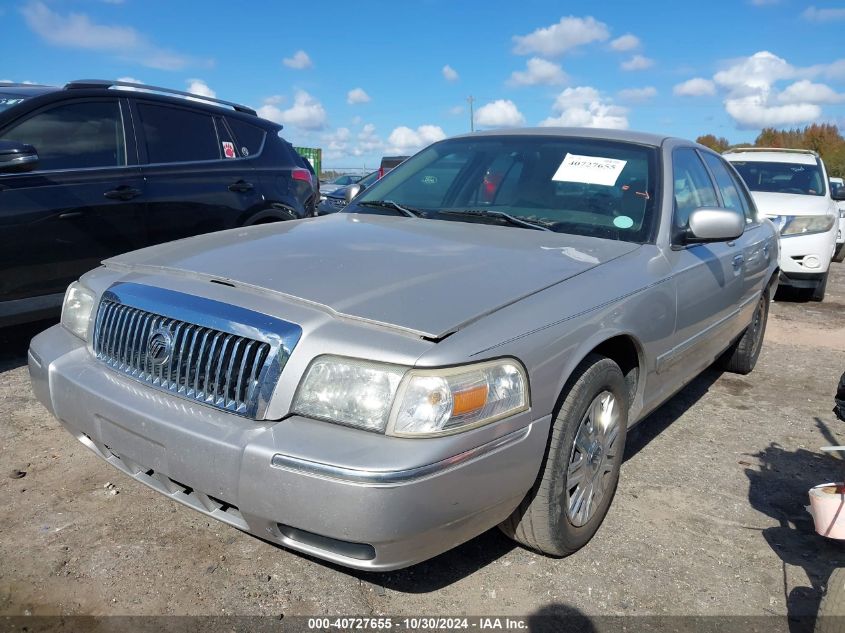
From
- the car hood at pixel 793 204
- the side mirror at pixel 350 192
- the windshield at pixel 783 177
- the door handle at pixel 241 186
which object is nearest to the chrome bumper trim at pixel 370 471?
the side mirror at pixel 350 192

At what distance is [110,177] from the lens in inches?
183

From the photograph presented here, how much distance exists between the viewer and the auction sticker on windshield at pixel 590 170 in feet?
11.1

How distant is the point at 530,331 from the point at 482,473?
469mm

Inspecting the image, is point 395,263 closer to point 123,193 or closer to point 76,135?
point 123,193

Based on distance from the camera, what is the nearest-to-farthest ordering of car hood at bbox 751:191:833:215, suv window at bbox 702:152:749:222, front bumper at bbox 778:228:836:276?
suv window at bbox 702:152:749:222 < front bumper at bbox 778:228:836:276 < car hood at bbox 751:191:833:215

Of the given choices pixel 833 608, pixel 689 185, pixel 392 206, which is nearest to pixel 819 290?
pixel 689 185

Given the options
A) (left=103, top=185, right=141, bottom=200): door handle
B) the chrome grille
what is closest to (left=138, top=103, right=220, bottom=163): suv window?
(left=103, top=185, right=141, bottom=200): door handle

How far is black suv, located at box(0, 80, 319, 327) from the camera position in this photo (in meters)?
4.20

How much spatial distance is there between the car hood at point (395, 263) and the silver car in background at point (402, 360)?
1 centimetres

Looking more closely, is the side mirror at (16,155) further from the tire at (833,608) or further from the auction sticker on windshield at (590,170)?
the tire at (833,608)

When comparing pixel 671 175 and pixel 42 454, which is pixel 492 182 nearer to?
pixel 671 175

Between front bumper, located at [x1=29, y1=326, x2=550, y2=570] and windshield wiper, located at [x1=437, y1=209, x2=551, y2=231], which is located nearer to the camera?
front bumper, located at [x1=29, y1=326, x2=550, y2=570]

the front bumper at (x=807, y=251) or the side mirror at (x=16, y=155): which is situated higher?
the side mirror at (x=16, y=155)

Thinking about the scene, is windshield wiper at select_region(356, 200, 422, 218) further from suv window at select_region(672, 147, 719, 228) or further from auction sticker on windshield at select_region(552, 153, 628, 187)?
suv window at select_region(672, 147, 719, 228)
